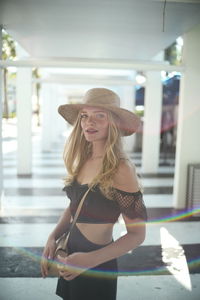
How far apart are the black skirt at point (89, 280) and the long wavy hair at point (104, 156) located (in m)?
0.34

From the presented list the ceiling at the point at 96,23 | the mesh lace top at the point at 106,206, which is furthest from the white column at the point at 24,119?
the mesh lace top at the point at 106,206

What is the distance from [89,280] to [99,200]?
544 mm

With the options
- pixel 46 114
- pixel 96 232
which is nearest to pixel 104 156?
pixel 96 232

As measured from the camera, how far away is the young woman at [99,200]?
146cm

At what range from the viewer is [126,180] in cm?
149

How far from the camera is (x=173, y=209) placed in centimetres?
555

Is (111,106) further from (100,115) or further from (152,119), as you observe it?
(152,119)

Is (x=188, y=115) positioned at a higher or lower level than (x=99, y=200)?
higher

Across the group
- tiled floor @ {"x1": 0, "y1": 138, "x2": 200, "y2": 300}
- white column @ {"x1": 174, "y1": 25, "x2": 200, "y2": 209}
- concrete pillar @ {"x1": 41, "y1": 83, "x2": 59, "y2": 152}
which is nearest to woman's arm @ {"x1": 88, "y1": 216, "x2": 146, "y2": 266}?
tiled floor @ {"x1": 0, "y1": 138, "x2": 200, "y2": 300}

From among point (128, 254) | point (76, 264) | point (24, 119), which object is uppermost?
point (24, 119)

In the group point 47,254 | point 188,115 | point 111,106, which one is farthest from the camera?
point 188,115

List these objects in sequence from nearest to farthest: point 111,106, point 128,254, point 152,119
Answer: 1. point 111,106
2. point 128,254
3. point 152,119

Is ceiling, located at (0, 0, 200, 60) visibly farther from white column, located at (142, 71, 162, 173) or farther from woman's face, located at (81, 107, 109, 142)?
woman's face, located at (81, 107, 109, 142)

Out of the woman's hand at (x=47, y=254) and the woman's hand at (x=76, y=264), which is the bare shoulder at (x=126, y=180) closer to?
A: the woman's hand at (x=76, y=264)
